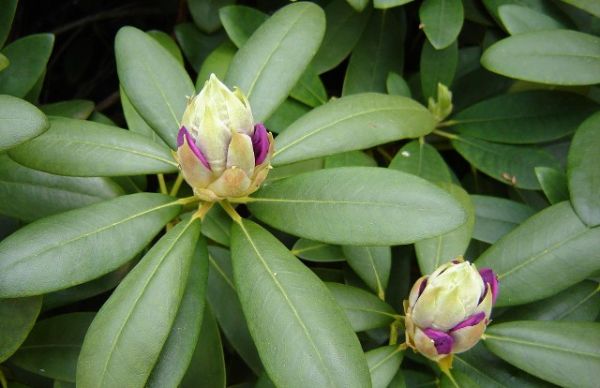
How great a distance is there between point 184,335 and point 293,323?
18 cm

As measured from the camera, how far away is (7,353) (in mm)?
982

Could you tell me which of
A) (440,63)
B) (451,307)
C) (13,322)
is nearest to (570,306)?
(451,307)

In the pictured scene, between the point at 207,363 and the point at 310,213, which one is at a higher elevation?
the point at 310,213

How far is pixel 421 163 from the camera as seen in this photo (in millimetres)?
1287

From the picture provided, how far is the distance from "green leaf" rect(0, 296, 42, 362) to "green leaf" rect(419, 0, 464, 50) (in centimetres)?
87

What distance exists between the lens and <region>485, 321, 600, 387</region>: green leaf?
3.32 feet

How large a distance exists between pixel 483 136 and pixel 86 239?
873mm

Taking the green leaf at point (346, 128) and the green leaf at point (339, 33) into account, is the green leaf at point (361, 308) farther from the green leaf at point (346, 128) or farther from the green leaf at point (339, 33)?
the green leaf at point (339, 33)

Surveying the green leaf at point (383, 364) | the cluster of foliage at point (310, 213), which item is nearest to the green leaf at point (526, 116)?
the cluster of foliage at point (310, 213)

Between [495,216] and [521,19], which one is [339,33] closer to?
[521,19]

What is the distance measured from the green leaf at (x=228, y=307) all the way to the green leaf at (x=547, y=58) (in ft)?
1.99

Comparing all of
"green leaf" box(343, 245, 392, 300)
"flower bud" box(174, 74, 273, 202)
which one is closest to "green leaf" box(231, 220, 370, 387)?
"flower bud" box(174, 74, 273, 202)

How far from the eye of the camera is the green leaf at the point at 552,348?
101cm

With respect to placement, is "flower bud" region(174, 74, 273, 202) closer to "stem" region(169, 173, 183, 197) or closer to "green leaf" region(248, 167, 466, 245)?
"green leaf" region(248, 167, 466, 245)
